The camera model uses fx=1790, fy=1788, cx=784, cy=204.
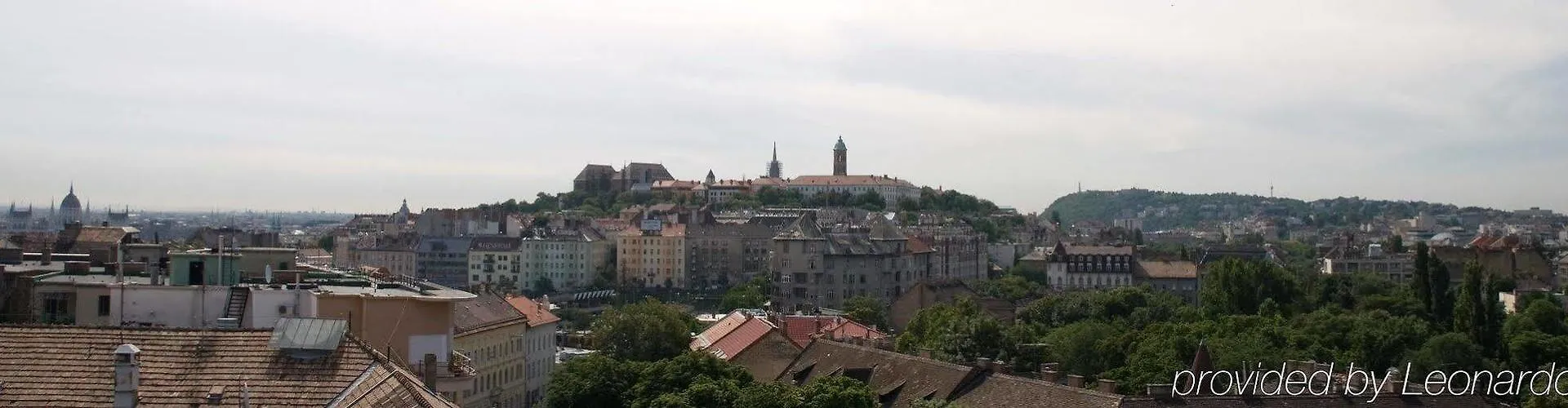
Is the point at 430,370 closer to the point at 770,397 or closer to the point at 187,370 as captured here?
the point at 187,370

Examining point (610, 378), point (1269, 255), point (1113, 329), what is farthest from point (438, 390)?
point (1269, 255)

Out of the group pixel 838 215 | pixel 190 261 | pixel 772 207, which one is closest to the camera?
pixel 190 261

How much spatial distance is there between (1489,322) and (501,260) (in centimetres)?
10155

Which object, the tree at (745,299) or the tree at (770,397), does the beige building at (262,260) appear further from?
the tree at (745,299)

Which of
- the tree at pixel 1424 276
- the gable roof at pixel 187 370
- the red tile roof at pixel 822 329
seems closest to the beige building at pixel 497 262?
the red tile roof at pixel 822 329

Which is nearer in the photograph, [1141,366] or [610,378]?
[610,378]

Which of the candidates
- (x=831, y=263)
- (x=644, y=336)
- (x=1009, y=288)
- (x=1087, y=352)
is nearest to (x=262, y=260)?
(x=644, y=336)

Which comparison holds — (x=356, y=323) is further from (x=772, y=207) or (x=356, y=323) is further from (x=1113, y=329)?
(x=772, y=207)

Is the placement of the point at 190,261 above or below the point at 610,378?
above

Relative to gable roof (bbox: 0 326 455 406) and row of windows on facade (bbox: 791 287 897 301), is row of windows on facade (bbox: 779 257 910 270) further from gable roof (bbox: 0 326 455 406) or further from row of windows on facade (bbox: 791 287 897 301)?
gable roof (bbox: 0 326 455 406)

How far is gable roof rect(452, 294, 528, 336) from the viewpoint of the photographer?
1987 inches

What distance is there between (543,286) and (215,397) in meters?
135

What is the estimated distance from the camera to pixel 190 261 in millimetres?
30188

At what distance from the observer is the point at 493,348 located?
185 ft
